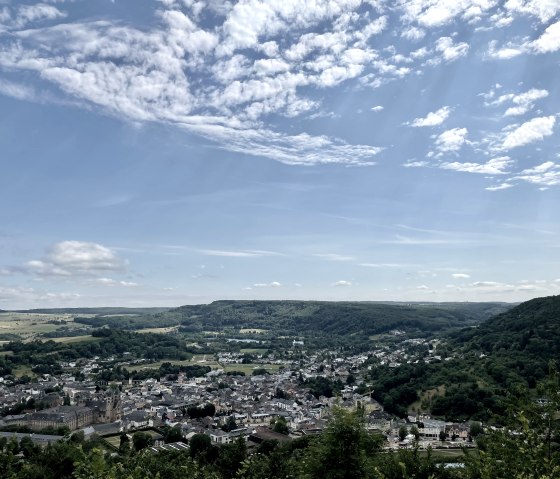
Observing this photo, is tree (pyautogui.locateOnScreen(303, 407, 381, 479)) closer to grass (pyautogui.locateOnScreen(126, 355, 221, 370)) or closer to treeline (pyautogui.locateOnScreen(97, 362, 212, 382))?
treeline (pyautogui.locateOnScreen(97, 362, 212, 382))

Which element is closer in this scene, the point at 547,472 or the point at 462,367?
the point at 547,472

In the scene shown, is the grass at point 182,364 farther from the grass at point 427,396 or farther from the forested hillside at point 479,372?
the grass at point 427,396

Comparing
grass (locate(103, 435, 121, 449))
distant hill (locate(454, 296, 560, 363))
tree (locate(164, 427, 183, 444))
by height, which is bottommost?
grass (locate(103, 435, 121, 449))

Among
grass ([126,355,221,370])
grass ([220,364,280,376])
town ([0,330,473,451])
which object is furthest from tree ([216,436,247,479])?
grass ([126,355,221,370])

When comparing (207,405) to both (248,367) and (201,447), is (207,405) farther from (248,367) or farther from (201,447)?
(248,367)

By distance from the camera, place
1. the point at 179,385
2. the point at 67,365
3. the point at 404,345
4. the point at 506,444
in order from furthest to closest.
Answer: the point at 404,345, the point at 67,365, the point at 179,385, the point at 506,444

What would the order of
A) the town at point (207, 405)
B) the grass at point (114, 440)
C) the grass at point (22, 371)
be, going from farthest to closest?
the grass at point (22, 371)
the town at point (207, 405)
the grass at point (114, 440)

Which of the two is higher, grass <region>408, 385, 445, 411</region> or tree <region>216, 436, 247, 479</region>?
tree <region>216, 436, 247, 479</region>

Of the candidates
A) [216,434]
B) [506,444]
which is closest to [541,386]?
[506,444]

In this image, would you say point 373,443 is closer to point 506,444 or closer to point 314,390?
point 506,444

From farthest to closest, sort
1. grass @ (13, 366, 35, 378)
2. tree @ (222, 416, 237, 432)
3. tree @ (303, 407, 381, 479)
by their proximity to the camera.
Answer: grass @ (13, 366, 35, 378), tree @ (222, 416, 237, 432), tree @ (303, 407, 381, 479)

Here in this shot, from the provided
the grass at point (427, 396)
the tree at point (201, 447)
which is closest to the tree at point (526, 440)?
the tree at point (201, 447)
